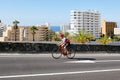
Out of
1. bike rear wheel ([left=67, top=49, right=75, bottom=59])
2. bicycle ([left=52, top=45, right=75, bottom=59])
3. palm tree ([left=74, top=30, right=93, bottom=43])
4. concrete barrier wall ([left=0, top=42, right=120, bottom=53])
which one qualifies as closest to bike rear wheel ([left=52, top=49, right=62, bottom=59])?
bicycle ([left=52, top=45, right=75, bottom=59])

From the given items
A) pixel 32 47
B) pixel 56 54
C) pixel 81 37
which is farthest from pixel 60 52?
pixel 81 37

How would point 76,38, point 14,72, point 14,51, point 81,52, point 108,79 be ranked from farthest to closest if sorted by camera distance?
1. point 76,38
2. point 81,52
3. point 14,51
4. point 14,72
5. point 108,79

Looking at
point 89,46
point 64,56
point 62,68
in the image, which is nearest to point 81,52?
point 89,46

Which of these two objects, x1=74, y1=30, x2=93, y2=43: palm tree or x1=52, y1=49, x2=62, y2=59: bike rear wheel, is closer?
x1=52, y1=49, x2=62, y2=59: bike rear wheel

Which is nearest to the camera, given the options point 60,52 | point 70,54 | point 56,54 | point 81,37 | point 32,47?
point 56,54

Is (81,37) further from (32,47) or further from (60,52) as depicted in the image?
(60,52)

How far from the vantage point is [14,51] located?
71.1 feet

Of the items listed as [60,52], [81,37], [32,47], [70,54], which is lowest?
[70,54]

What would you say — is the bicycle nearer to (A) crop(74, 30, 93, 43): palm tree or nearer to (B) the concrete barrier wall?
(B) the concrete barrier wall

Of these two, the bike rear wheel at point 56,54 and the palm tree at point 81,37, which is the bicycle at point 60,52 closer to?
the bike rear wheel at point 56,54

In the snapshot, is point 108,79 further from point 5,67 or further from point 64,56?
point 64,56

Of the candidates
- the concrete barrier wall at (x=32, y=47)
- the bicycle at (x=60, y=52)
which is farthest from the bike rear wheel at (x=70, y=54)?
the concrete barrier wall at (x=32, y=47)

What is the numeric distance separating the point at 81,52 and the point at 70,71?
11.0m

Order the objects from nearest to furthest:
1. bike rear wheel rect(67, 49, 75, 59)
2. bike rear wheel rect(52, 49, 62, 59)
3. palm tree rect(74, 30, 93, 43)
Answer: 1. bike rear wheel rect(52, 49, 62, 59)
2. bike rear wheel rect(67, 49, 75, 59)
3. palm tree rect(74, 30, 93, 43)
